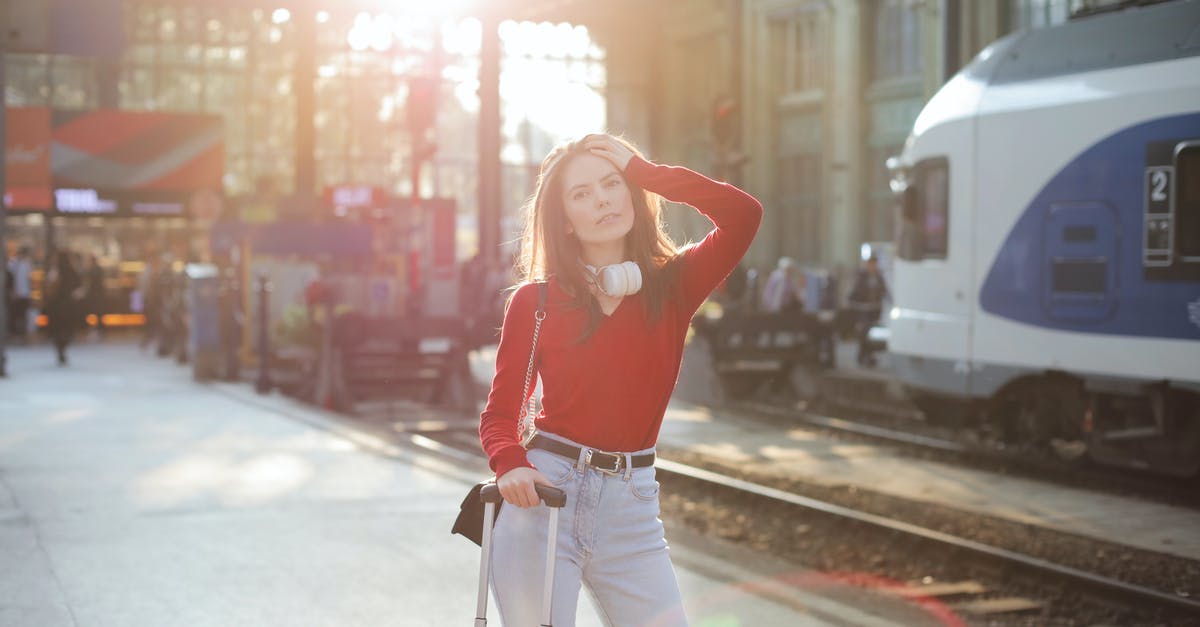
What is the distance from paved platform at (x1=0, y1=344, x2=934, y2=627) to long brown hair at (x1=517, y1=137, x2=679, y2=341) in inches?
115

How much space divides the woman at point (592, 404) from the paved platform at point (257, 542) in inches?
110

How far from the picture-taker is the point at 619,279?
3.33 metres

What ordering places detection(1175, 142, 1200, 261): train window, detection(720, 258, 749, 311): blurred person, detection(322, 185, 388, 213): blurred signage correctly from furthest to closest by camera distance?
detection(322, 185, 388, 213): blurred signage → detection(720, 258, 749, 311): blurred person → detection(1175, 142, 1200, 261): train window

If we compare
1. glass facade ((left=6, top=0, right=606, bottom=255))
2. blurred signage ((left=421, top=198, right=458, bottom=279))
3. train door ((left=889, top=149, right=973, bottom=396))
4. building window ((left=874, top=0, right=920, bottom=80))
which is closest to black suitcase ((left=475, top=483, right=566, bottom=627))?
train door ((left=889, top=149, right=973, bottom=396))

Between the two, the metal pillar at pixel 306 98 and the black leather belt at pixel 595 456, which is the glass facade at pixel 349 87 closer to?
the metal pillar at pixel 306 98

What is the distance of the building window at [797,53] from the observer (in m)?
37.6

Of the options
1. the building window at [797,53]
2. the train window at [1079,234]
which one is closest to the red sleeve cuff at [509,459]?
the train window at [1079,234]

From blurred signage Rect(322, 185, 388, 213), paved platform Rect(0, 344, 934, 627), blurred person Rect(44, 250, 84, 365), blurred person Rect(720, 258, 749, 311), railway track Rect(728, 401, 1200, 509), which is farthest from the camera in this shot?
blurred signage Rect(322, 185, 388, 213)

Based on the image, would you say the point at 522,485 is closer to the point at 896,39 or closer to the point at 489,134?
the point at 489,134

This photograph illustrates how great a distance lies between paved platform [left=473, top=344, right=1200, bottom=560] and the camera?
9.59 m

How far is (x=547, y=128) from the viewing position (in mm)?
52906

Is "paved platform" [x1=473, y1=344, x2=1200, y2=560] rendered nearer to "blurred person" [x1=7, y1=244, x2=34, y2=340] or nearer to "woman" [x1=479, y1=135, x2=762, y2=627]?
"woman" [x1=479, y1=135, x2=762, y2=627]

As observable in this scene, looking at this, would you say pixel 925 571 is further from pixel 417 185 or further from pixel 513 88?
pixel 513 88

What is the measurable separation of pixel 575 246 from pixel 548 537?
65 cm
